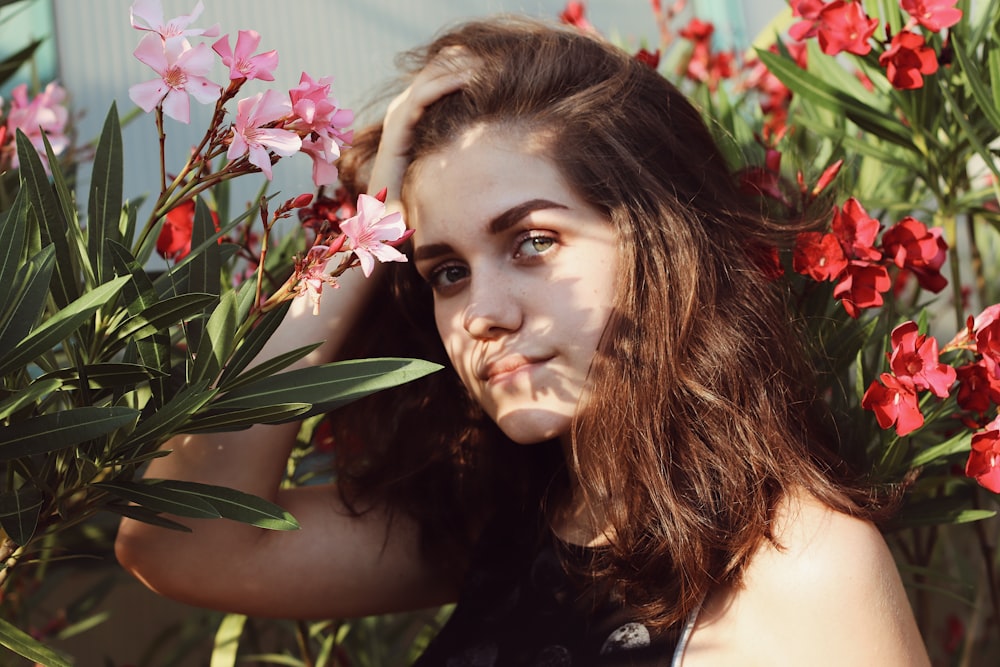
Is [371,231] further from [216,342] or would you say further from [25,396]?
[25,396]

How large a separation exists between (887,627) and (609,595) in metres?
0.32

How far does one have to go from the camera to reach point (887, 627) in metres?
0.96

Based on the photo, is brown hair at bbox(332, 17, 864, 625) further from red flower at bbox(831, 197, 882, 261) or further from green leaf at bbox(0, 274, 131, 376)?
green leaf at bbox(0, 274, 131, 376)

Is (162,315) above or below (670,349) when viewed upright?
above

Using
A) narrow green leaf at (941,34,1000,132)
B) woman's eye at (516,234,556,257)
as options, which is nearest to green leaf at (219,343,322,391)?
woman's eye at (516,234,556,257)

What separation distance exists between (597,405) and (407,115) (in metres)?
0.45

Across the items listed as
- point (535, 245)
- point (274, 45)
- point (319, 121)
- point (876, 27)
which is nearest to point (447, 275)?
point (535, 245)

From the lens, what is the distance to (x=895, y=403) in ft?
3.51

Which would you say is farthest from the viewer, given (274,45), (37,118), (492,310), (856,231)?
(274,45)

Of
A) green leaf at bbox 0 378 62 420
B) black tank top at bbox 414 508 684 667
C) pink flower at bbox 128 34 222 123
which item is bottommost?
black tank top at bbox 414 508 684 667

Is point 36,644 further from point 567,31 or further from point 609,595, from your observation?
point 567,31

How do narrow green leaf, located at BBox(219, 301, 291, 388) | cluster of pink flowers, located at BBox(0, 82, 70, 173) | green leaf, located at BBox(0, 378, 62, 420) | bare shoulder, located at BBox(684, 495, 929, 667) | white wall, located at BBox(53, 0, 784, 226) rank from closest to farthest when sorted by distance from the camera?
green leaf, located at BBox(0, 378, 62, 420)
narrow green leaf, located at BBox(219, 301, 291, 388)
bare shoulder, located at BBox(684, 495, 929, 667)
cluster of pink flowers, located at BBox(0, 82, 70, 173)
white wall, located at BBox(53, 0, 784, 226)

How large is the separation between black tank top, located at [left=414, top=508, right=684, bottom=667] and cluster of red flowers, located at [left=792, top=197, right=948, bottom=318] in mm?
429

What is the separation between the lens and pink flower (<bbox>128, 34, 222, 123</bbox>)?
2.59 feet
